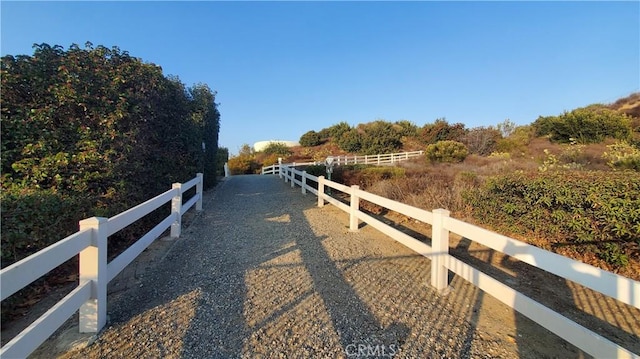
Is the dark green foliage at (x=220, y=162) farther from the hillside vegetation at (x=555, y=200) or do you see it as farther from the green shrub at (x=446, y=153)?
the green shrub at (x=446, y=153)

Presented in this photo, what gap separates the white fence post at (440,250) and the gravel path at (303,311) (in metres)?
0.16

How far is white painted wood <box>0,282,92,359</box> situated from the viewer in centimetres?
180

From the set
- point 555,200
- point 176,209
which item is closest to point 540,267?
point 555,200

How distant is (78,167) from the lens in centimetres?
450

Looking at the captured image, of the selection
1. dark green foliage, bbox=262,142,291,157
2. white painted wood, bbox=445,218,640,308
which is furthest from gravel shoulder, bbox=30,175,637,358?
dark green foliage, bbox=262,142,291,157

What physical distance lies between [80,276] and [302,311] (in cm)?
191

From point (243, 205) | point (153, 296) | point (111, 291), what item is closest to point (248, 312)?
point (153, 296)

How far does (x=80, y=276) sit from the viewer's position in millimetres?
2555

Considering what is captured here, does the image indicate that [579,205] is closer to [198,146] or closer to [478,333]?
[478,333]

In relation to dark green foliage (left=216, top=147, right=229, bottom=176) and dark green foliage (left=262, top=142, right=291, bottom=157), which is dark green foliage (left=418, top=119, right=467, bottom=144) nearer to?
dark green foliage (left=262, top=142, right=291, bottom=157)

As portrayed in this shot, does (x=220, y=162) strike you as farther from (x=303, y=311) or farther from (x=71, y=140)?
(x=303, y=311)

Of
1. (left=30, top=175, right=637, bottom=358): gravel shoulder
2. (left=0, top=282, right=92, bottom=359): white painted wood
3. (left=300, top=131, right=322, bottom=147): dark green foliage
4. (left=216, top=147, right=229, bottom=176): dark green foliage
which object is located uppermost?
(left=300, top=131, right=322, bottom=147): dark green foliage

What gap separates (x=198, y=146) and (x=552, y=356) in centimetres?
983

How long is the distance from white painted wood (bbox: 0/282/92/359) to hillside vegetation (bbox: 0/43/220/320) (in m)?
1.18
